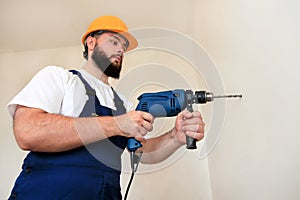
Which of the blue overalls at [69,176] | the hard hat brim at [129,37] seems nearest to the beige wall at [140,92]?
the hard hat brim at [129,37]

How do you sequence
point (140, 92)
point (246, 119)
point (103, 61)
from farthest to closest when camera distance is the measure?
point (140, 92) < point (103, 61) < point (246, 119)

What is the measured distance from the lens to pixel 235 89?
1.00m

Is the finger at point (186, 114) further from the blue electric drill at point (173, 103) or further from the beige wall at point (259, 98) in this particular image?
the beige wall at point (259, 98)

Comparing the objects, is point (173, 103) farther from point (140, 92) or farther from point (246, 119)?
point (140, 92)

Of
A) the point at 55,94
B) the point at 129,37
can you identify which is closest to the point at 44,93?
the point at 55,94

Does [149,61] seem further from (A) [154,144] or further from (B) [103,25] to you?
(A) [154,144]

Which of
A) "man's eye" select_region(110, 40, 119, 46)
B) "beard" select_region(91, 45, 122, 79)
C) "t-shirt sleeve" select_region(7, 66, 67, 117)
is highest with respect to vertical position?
"man's eye" select_region(110, 40, 119, 46)

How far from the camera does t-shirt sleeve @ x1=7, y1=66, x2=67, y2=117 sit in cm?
74

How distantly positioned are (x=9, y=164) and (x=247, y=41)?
1.52 meters

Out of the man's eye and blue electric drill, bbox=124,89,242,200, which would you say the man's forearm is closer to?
blue electric drill, bbox=124,89,242,200

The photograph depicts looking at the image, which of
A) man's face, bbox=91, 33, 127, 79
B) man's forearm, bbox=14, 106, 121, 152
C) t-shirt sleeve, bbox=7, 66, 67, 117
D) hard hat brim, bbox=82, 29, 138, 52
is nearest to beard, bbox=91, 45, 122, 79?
man's face, bbox=91, 33, 127, 79

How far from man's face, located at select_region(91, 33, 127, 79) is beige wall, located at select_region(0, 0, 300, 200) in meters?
0.45

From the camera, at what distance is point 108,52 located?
1.09 metres

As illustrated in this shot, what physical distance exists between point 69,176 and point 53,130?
14 centimetres
